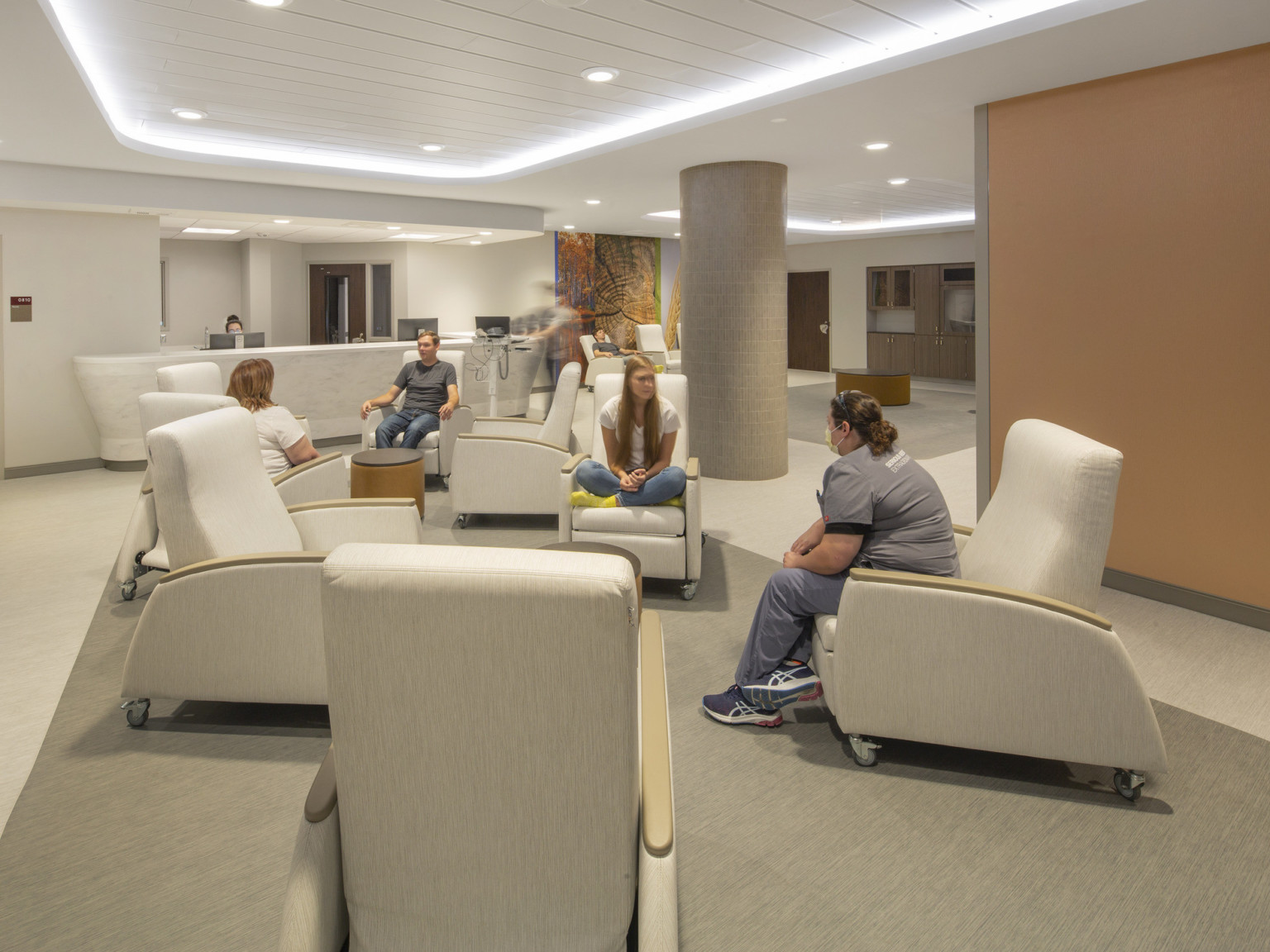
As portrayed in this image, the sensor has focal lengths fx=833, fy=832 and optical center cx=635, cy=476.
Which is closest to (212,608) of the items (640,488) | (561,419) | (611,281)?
(640,488)

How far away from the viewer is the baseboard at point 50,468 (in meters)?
7.45

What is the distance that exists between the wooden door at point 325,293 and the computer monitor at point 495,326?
3664 millimetres

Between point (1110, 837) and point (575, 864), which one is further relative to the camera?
point (1110, 837)

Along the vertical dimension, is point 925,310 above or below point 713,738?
above

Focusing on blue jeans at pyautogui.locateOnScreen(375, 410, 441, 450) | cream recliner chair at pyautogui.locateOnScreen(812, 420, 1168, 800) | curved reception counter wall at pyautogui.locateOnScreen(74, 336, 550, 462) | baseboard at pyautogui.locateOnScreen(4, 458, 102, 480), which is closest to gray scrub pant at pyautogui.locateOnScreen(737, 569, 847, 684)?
cream recliner chair at pyautogui.locateOnScreen(812, 420, 1168, 800)

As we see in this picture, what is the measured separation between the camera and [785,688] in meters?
2.88

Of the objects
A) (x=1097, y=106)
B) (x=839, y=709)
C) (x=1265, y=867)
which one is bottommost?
(x=1265, y=867)

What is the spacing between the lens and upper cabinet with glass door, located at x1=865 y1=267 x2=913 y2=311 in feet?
50.1

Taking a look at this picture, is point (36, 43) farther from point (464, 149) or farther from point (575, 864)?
point (575, 864)

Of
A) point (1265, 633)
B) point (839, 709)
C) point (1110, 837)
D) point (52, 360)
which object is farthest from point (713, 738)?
point (52, 360)

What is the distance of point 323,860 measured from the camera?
1.39m

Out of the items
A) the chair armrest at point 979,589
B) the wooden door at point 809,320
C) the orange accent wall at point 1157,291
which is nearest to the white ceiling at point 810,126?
the orange accent wall at point 1157,291

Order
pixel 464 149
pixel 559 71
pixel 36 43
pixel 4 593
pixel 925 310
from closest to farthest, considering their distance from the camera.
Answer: pixel 36 43 < pixel 4 593 < pixel 559 71 < pixel 464 149 < pixel 925 310

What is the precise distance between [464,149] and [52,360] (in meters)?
4.26
